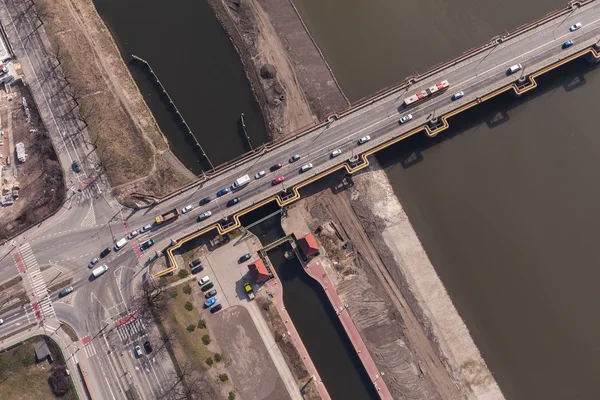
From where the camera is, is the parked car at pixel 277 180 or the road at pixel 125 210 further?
the parked car at pixel 277 180

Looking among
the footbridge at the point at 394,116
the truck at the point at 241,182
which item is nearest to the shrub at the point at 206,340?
the footbridge at the point at 394,116

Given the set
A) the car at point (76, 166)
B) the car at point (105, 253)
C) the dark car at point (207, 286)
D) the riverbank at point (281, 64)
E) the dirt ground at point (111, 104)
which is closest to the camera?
the car at point (105, 253)

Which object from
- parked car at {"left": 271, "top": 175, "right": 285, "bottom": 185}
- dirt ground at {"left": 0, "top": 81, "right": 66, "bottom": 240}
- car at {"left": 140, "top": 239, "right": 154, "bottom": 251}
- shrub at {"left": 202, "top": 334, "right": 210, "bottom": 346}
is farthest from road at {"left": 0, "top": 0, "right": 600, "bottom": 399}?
shrub at {"left": 202, "top": 334, "right": 210, "bottom": 346}

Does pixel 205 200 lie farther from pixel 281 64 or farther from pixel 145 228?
pixel 281 64

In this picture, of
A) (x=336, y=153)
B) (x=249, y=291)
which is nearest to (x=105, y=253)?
(x=249, y=291)

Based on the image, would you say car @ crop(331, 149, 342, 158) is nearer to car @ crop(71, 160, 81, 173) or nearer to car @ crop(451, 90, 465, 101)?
car @ crop(451, 90, 465, 101)

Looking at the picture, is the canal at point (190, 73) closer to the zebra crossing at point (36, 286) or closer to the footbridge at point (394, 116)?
the footbridge at point (394, 116)
